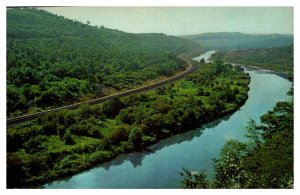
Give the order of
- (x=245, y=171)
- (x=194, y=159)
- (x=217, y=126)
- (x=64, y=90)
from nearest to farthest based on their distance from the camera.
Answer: (x=245, y=171) → (x=194, y=159) → (x=64, y=90) → (x=217, y=126)

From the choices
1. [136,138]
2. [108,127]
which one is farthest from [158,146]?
[108,127]

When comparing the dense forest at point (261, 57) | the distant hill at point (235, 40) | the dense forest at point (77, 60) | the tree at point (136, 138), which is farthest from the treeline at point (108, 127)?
the distant hill at point (235, 40)

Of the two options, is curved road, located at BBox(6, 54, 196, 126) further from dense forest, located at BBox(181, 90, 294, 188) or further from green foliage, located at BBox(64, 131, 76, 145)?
dense forest, located at BBox(181, 90, 294, 188)

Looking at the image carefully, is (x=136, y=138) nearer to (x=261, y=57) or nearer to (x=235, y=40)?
(x=235, y=40)

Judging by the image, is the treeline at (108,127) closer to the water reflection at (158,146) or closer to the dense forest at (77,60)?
the water reflection at (158,146)

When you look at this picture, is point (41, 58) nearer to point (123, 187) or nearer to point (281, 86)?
point (123, 187)
